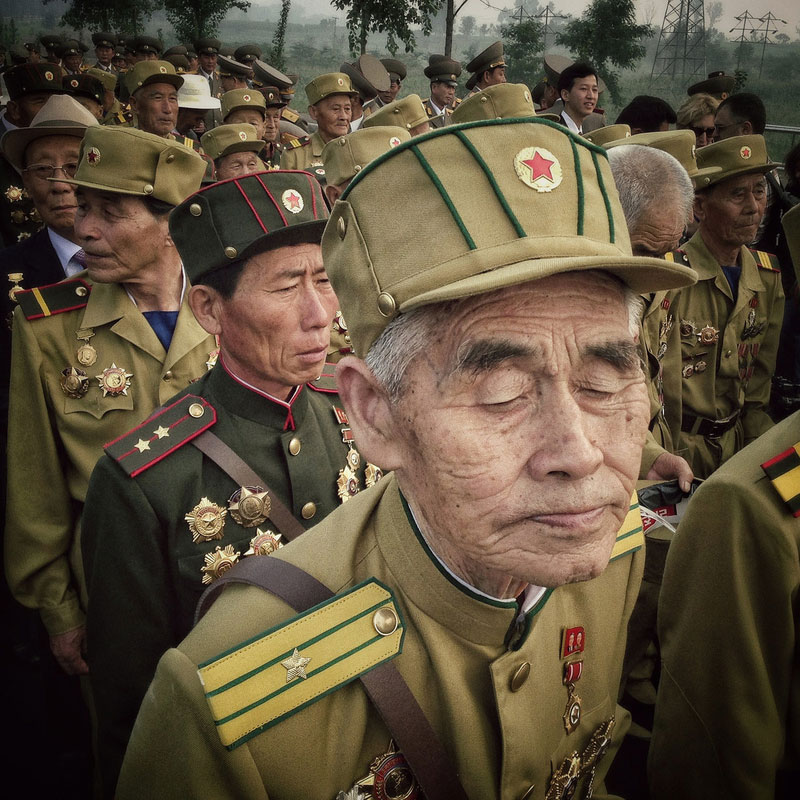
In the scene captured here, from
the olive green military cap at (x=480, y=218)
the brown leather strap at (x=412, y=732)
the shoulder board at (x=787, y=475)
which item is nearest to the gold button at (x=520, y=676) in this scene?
the brown leather strap at (x=412, y=732)

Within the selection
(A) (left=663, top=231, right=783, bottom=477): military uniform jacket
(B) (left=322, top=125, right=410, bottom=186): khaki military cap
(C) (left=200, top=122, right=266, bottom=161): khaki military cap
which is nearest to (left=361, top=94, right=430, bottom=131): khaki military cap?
(B) (left=322, top=125, right=410, bottom=186): khaki military cap

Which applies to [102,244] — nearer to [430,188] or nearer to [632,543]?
[430,188]

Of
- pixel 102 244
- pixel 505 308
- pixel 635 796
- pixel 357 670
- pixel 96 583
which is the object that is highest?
pixel 505 308

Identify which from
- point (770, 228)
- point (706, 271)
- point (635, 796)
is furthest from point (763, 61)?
point (635, 796)

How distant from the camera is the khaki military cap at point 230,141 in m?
6.61

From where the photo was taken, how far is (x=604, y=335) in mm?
1247

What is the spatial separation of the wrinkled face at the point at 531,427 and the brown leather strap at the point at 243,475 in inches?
46.4

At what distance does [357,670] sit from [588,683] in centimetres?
67

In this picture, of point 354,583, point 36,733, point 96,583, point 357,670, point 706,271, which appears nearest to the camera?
point 357,670

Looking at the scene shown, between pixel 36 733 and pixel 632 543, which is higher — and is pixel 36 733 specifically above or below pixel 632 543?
below

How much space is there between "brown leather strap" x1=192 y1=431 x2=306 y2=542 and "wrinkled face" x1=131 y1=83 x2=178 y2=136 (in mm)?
7408

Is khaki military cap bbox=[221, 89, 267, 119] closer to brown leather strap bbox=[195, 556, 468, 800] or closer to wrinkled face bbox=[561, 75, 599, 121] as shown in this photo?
wrinkled face bbox=[561, 75, 599, 121]

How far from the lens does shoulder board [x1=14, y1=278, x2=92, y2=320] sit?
10.2 feet

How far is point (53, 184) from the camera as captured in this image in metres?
4.28
